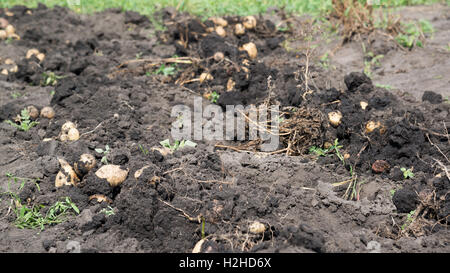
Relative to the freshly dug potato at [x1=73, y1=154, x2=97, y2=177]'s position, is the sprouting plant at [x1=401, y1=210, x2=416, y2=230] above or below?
below

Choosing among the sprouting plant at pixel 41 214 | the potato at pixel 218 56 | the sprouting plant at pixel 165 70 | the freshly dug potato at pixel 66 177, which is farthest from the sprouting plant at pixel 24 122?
the potato at pixel 218 56

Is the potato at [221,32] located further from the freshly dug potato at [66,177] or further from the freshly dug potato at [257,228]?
the freshly dug potato at [257,228]

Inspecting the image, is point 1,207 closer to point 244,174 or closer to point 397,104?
point 244,174

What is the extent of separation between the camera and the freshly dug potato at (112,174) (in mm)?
3182

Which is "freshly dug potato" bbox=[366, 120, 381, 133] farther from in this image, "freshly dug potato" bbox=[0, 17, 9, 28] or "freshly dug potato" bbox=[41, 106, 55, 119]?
"freshly dug potato" bbox=[0, 17, 9, 28]

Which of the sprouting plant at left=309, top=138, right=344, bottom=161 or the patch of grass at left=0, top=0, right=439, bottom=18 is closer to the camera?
the sprouting plant at left=309, top=138, right=344, bottom=161

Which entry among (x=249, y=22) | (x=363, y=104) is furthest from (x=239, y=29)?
(x=363, y=104)

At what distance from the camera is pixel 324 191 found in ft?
10.7

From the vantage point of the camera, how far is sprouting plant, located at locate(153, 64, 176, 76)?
4846mm

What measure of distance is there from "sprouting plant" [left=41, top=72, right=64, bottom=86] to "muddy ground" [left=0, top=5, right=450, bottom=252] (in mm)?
60

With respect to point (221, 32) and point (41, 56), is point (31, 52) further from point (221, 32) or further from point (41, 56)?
point (221, 32)

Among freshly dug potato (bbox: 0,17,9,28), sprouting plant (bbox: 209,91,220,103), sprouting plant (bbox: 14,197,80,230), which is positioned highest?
freshly dug potato (bbox: 0,17,9,28)

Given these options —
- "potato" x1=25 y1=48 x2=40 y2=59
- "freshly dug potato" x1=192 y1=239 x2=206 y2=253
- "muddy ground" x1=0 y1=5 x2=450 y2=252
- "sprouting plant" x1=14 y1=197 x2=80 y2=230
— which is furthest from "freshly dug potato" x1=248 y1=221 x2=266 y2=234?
"potato" x1=25 y1=48 x2=40 y2=59
